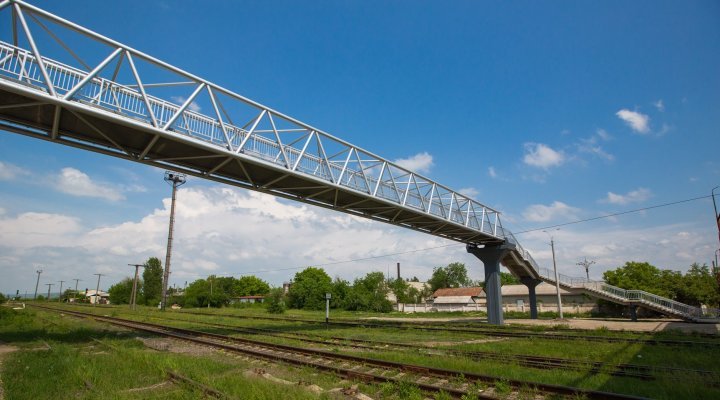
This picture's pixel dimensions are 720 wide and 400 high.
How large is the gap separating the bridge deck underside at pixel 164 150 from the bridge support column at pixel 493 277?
40.0 ft

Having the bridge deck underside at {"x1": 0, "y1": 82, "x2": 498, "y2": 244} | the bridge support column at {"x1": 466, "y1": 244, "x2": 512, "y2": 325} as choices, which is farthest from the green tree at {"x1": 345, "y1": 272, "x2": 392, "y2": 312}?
the bridge deck underside at {"x1": 0, "y1": 82, "x2": 498, "y2": 244}

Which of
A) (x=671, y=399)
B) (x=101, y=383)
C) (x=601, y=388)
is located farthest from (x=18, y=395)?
(x=671, y=399)

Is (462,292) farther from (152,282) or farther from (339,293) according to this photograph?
(152,282)

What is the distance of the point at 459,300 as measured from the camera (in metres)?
83.9

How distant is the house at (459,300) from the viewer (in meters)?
79.5

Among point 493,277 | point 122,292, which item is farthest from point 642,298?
point 122,292

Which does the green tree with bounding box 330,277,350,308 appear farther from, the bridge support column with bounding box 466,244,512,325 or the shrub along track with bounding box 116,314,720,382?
the shrub along track with bounding box 116,314,720,382

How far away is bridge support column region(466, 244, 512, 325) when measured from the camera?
34.2 metres

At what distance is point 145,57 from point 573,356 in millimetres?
19805

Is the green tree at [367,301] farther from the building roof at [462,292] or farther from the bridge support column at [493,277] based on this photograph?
the bridge support column at [493,277]

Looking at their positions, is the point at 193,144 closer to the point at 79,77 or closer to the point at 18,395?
the point at 79,77

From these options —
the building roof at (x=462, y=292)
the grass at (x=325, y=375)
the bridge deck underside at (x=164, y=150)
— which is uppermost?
the bridge deck underside at (x=164, y=150)

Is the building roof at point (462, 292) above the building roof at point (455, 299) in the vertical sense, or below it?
above

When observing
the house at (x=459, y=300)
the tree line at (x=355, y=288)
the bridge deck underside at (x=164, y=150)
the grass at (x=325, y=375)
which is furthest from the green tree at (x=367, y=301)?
the grass at (x=325, y=375)
